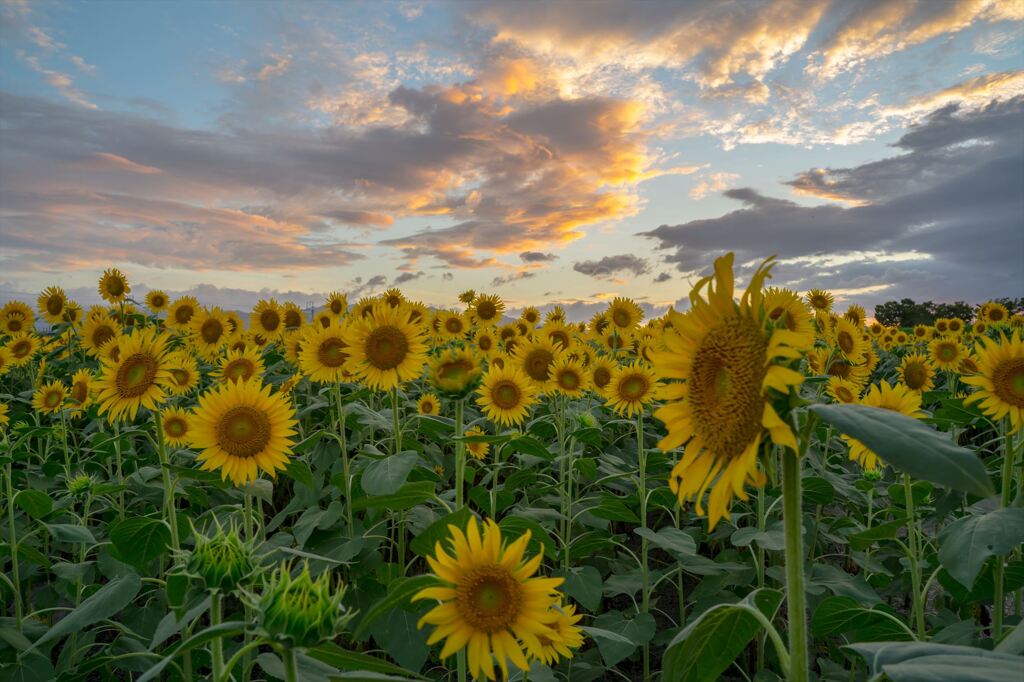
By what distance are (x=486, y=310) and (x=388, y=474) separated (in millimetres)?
6875

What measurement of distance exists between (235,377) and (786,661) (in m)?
4.73

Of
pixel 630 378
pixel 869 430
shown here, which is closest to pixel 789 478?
pixel 869 430

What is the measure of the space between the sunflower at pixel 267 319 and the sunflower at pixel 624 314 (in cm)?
416

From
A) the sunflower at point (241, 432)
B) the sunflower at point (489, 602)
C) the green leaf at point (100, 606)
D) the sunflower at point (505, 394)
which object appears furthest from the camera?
the sunflower at point (505, 394)

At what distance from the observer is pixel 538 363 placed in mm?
5699

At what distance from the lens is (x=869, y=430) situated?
109cm

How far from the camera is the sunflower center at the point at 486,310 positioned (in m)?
9.55

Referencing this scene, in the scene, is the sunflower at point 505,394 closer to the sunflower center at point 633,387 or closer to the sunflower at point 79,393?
the sunflower center at point 633,387

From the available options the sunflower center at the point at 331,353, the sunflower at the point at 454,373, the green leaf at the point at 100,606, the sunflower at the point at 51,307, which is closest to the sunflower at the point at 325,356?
the sunflower center at the point at 331,353

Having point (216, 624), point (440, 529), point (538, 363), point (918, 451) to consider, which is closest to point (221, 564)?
point (216, 624)

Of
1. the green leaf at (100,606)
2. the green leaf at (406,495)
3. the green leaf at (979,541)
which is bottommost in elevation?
the green leaf at (100,606)

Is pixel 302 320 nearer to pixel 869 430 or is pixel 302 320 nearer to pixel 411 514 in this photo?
pixel 411 514

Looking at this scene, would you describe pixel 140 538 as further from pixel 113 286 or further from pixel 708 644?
pixel 113 286

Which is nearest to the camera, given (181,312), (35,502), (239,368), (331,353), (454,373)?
(454,373)
